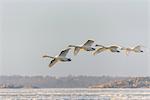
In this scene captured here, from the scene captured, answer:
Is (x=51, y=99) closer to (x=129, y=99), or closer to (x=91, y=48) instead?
(x=129, y=99)

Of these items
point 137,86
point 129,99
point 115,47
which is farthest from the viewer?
point 137,86

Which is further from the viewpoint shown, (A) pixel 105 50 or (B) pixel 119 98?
(B) pixel 119 98

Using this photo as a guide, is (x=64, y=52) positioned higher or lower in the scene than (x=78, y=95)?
lower

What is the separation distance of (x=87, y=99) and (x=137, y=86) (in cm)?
1547

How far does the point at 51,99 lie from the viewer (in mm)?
31953

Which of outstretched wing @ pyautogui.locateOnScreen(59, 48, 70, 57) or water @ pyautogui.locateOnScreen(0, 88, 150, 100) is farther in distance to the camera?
water @ pyautogui.locateOnScreen(0, 88, 150, 100)

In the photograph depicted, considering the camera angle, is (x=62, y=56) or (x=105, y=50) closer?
(x=62, y=56)

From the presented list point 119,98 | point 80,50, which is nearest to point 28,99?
point 119,98

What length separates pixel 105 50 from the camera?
1761 centimetres

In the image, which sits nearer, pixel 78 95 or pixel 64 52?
pixel 64 52

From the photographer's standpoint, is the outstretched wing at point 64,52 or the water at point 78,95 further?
the water at point 78,95

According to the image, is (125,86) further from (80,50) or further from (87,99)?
(80,50)

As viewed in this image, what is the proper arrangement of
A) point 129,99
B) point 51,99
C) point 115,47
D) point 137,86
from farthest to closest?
point 137,86
point 51,99
point 129,99
point 115,47

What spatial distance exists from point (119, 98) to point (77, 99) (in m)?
2.07
